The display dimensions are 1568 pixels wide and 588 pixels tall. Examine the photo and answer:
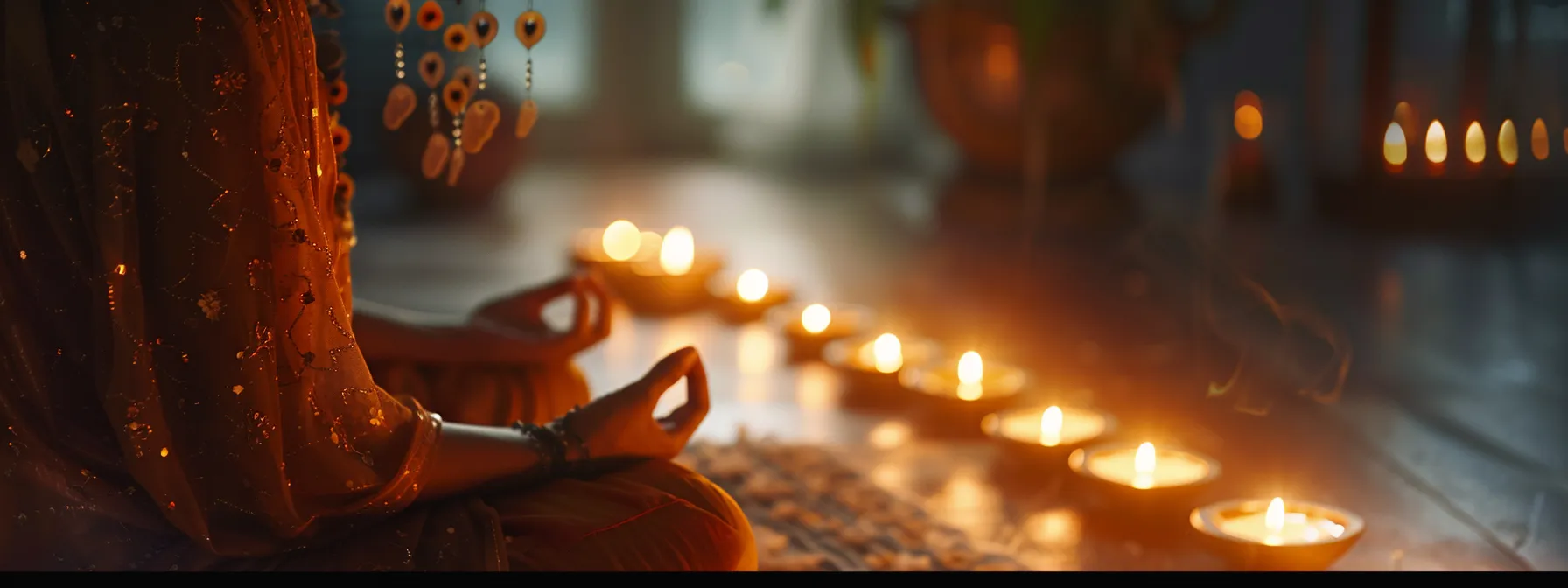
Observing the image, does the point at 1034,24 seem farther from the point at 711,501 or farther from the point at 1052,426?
the point at 711,501

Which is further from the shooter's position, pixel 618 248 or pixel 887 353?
pixel 618 248

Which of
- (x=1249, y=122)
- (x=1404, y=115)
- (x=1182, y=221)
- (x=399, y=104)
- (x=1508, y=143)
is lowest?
(x=399, y=104)

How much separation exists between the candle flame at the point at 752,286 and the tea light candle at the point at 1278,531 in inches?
60.6

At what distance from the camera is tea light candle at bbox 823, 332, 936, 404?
2.25m

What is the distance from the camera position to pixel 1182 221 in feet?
14.5

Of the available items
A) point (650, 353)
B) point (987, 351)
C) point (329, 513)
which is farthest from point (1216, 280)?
point (329, 513)

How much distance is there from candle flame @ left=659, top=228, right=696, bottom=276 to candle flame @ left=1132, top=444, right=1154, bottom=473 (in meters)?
1.66

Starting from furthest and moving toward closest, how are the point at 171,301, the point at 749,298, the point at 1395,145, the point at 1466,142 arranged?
the point at 1395,145, the point at 1466,142, the point at 749,298, the point at 171,301

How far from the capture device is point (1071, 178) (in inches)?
177

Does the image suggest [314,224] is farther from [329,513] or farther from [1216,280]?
[1216,280]

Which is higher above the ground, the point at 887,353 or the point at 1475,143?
the point at 1475,143

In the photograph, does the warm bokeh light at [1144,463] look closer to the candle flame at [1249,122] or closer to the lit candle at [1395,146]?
the lit candle at [1395,146]

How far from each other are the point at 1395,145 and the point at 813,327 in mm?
2383

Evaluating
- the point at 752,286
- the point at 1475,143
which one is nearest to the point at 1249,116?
the point at 1475,143
